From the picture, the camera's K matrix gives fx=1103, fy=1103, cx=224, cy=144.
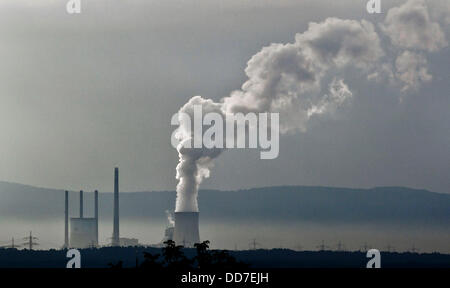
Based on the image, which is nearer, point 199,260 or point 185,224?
point 199,260

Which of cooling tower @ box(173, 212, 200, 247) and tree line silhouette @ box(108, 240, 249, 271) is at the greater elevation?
cooling tower @ box(173, 212, 200, 247)

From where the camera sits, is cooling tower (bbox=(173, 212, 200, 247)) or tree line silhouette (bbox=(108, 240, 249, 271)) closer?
tree line silhouette (bbox=(108, 240, 249, 271))

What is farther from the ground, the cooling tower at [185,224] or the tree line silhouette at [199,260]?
the cooling tower at [185,224]

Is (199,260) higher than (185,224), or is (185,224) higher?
(185,224)

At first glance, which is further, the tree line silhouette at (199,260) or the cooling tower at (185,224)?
the cooling tower at (185,224)
